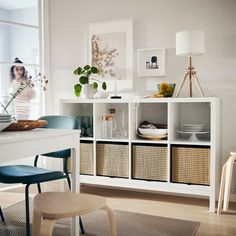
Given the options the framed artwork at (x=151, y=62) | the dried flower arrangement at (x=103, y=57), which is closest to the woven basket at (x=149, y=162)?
the framed artwork at (x=151, y=62)

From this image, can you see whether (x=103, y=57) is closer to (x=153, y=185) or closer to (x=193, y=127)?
(x=193, y=127)

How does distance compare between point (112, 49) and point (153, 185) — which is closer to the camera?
point (153, 185)

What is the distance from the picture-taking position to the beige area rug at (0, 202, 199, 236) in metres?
2.73

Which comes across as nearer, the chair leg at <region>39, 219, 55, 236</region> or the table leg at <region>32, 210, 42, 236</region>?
the chair leg at <region>39, 219, 55, 236</region>

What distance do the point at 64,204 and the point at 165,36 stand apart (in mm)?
2353

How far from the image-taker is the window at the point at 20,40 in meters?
4.03

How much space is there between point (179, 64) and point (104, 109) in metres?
0.89

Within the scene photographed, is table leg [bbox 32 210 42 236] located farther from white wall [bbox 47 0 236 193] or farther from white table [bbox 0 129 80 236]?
white wall [bbox 47 0 236 193]

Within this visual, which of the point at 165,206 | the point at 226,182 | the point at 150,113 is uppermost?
the point at 150,113

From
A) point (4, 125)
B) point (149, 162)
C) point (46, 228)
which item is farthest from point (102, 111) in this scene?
point (46, 228)

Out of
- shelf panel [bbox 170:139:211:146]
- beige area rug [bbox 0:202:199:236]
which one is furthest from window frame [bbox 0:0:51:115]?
shelf panel [bbox 170:139:211:146]

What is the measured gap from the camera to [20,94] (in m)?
4.21

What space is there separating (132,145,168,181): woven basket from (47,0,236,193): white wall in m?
0.60

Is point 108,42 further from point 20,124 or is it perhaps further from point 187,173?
point 20,124
